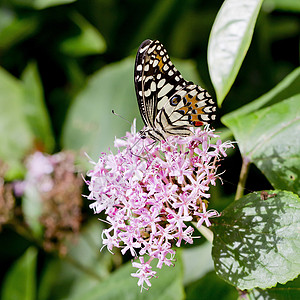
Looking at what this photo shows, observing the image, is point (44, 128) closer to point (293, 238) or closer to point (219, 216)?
point (219, 216)

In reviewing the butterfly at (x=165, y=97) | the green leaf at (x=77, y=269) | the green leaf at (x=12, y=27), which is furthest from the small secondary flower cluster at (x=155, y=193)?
the green leaf at (x=12, y=27)

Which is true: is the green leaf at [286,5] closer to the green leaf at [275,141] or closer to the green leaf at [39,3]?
the green leaf at [275,141]

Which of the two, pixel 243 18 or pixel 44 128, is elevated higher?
pixel 243 18

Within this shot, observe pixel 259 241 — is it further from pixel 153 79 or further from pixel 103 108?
pixel 103 108

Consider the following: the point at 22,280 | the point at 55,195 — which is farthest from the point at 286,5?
the point at 22,280

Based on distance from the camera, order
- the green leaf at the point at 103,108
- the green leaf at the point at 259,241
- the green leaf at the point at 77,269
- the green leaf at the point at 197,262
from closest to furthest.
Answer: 1. the green leaf at the point at 259,241
2. the green leaf at the point at 197,262
3. the green leaf at the point at 103,108
4. the green leaf at the point at 77,269

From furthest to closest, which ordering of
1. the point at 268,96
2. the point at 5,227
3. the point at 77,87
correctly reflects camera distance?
the point at 77,87, the point at 5,227, the point at 268,96

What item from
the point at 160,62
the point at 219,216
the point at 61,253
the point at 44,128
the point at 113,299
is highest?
the point at 160,62

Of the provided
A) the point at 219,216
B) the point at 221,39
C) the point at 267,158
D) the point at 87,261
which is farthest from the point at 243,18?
the point at 87,261
